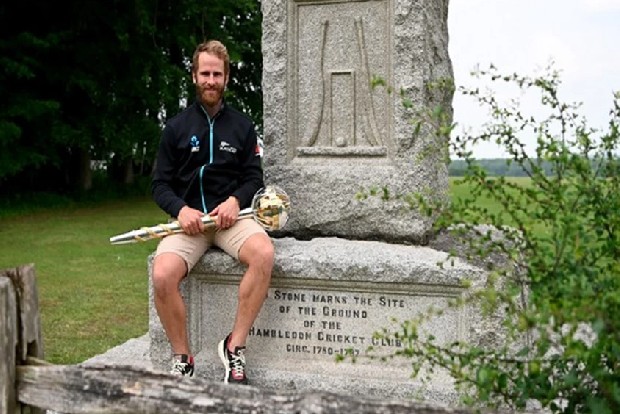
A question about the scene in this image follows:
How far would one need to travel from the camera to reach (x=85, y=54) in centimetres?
1482

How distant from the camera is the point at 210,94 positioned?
3977 mm

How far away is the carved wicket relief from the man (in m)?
0.40

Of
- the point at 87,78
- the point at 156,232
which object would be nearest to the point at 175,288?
the point at 156,232

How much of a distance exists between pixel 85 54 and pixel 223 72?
11.6m

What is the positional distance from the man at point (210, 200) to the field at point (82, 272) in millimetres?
1119

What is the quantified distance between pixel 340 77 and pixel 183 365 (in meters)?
1.69

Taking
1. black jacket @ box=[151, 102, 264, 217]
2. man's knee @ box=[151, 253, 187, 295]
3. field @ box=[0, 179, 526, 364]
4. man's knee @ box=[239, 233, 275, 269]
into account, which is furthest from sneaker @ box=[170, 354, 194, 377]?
field @ box=[0, 179, 526, 364]

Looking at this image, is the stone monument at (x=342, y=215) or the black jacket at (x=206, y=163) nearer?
the stone monument at (x=342, y=215)

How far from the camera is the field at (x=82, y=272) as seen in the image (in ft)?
19.3

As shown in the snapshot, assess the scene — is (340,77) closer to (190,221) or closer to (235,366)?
(190,221)

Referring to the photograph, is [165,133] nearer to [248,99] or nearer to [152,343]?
[152,343]

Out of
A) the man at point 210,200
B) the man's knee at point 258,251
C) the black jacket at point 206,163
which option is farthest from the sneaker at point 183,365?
the black jacket at point 206,163

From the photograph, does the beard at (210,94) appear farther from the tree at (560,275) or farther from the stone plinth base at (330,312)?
the tree at (560,275)

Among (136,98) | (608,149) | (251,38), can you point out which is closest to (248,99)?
(251,38)
